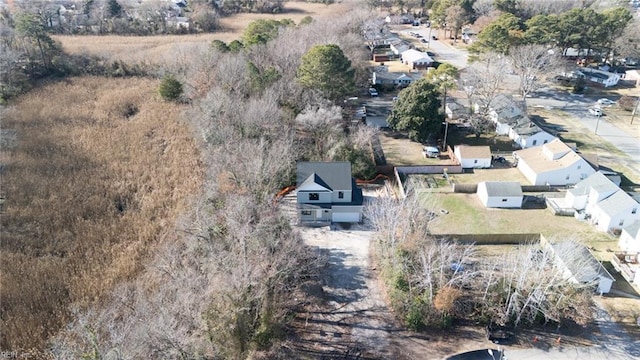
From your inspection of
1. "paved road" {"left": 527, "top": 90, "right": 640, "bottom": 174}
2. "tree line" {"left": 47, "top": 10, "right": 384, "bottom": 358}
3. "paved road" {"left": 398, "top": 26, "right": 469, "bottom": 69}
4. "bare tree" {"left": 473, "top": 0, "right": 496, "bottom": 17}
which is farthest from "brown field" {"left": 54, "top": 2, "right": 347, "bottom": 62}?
"paved road" {"left": 527, "top": 90, "right": 640, "bottom": 174}

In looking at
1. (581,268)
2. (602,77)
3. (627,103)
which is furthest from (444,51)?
(581,268)

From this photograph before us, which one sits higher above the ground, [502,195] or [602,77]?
[602,77]

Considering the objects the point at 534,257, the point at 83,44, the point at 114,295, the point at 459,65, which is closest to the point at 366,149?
the point at 534,257

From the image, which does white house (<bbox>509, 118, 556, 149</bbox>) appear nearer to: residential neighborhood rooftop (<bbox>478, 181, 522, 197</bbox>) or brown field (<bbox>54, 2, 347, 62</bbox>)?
residential neighborhood rooftop (<bbox>478, 181, 522, 197</bbox>)

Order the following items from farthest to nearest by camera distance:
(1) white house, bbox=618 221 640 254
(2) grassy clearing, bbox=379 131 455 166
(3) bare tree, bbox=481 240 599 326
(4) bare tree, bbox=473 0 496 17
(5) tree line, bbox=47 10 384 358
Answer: (4) bare tree, bbox=473 0 496 17
(2) grassy clearing, bbox=379 131 455 166
(1) white house, bbox=618 221 640 254
(3) bare tree, bbox=481 240 599 326
(5) tree line, bbox=47 10 384 358

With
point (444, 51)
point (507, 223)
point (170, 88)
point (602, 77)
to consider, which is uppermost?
point (444, 51)

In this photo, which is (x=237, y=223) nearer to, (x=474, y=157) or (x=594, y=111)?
(x=474, y=157)

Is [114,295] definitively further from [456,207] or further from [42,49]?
[42,49]
